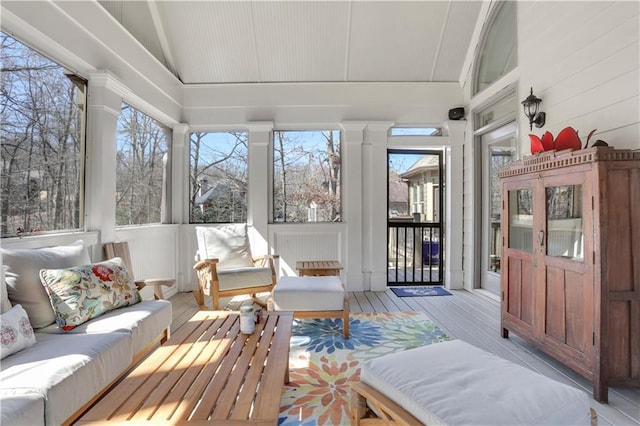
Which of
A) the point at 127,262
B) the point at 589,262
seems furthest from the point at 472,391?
the point at 127,262

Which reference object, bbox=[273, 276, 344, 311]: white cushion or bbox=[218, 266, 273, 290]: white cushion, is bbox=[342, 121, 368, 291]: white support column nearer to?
bbox=[218, 266, 273, 290]: white cushion

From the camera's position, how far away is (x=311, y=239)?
453cm

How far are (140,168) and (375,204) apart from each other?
306cm

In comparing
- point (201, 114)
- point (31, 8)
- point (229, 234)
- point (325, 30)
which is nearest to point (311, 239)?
point (229, 234)

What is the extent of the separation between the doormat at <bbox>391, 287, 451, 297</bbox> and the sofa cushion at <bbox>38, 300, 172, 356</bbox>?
119 inches

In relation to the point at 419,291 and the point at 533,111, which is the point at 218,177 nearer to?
the point at 419,291

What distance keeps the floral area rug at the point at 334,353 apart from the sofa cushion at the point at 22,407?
107 centimetres

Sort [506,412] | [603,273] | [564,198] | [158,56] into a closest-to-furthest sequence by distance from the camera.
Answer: [506,412], [603,273], [564,198], [158,56]

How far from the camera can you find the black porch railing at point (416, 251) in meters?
4.88

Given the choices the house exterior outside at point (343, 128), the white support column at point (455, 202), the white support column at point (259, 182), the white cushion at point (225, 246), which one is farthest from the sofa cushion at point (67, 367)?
the white support column at point (455, 202)

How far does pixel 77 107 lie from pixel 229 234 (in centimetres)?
200

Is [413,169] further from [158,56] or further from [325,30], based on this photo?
[158,56]

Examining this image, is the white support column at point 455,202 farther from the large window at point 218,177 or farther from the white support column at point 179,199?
the white support column at point 179,199

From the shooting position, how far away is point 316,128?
15.1 ft
